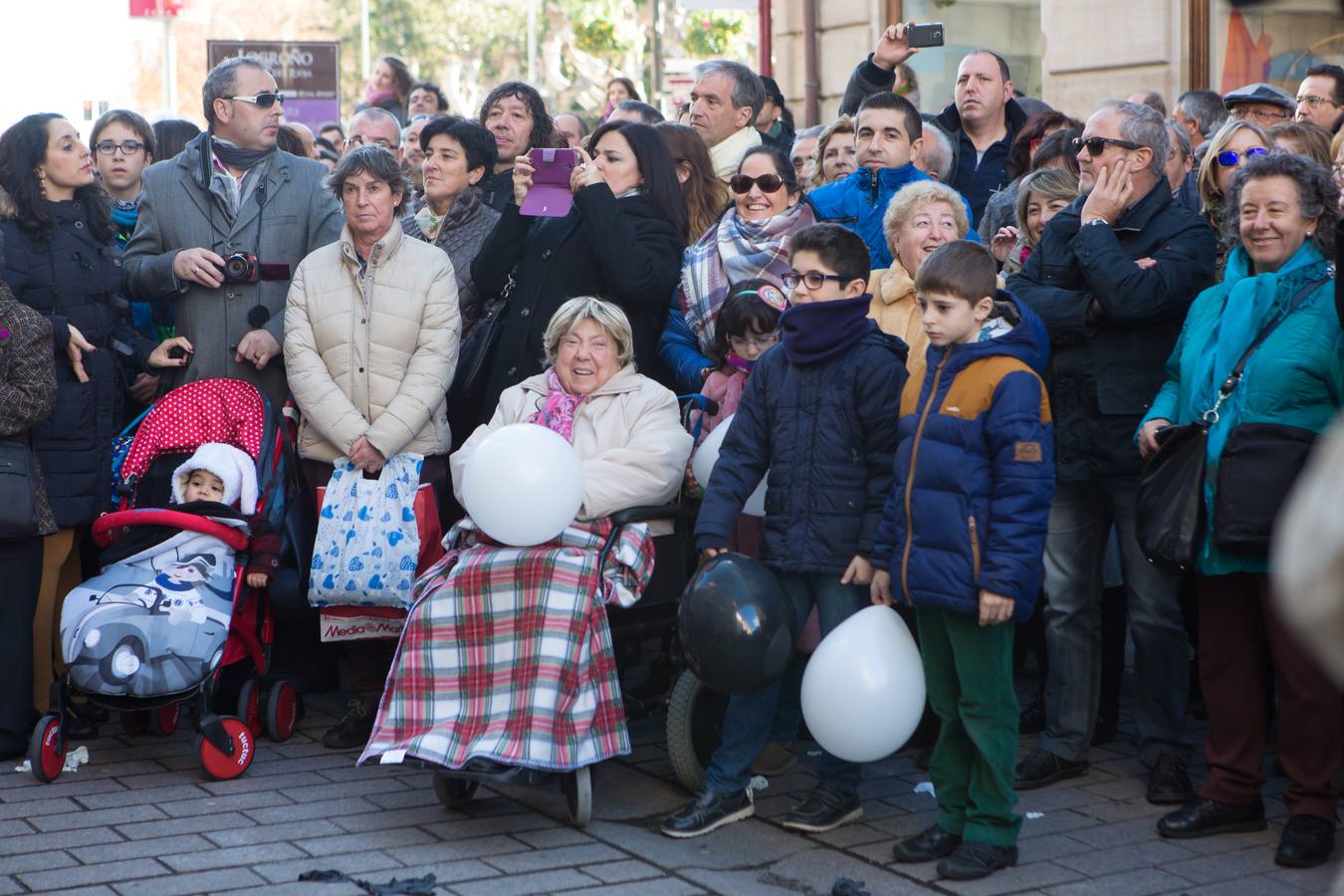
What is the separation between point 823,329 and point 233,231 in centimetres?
301

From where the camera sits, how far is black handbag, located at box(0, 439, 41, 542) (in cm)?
600

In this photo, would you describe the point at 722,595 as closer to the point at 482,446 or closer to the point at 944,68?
the point at 482,446

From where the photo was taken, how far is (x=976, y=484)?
4625mm

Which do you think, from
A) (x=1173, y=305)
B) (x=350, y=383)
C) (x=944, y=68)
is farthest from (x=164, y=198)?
(x=944, y=68)

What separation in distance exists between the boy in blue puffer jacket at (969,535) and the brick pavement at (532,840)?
0.22 meters

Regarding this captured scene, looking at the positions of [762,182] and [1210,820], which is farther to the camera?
[762,182]

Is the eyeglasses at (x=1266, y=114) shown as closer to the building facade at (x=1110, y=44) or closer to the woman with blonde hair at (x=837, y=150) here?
the building facade at (x=1110, y=44)

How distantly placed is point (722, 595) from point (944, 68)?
33.0ft

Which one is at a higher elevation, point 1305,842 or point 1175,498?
point 1175,498

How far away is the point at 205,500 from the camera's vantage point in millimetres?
6031

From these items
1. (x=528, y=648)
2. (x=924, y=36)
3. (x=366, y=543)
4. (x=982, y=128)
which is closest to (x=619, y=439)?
(x=528, y=648)

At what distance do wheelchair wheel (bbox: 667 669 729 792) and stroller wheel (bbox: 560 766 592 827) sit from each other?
15.3 inches

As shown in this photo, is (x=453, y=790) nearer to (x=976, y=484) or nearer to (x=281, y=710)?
(x=281, y=710)

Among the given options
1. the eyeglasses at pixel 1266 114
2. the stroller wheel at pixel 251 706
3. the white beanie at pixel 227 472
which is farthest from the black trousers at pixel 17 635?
the eyeglasses at pixel 1266 114
